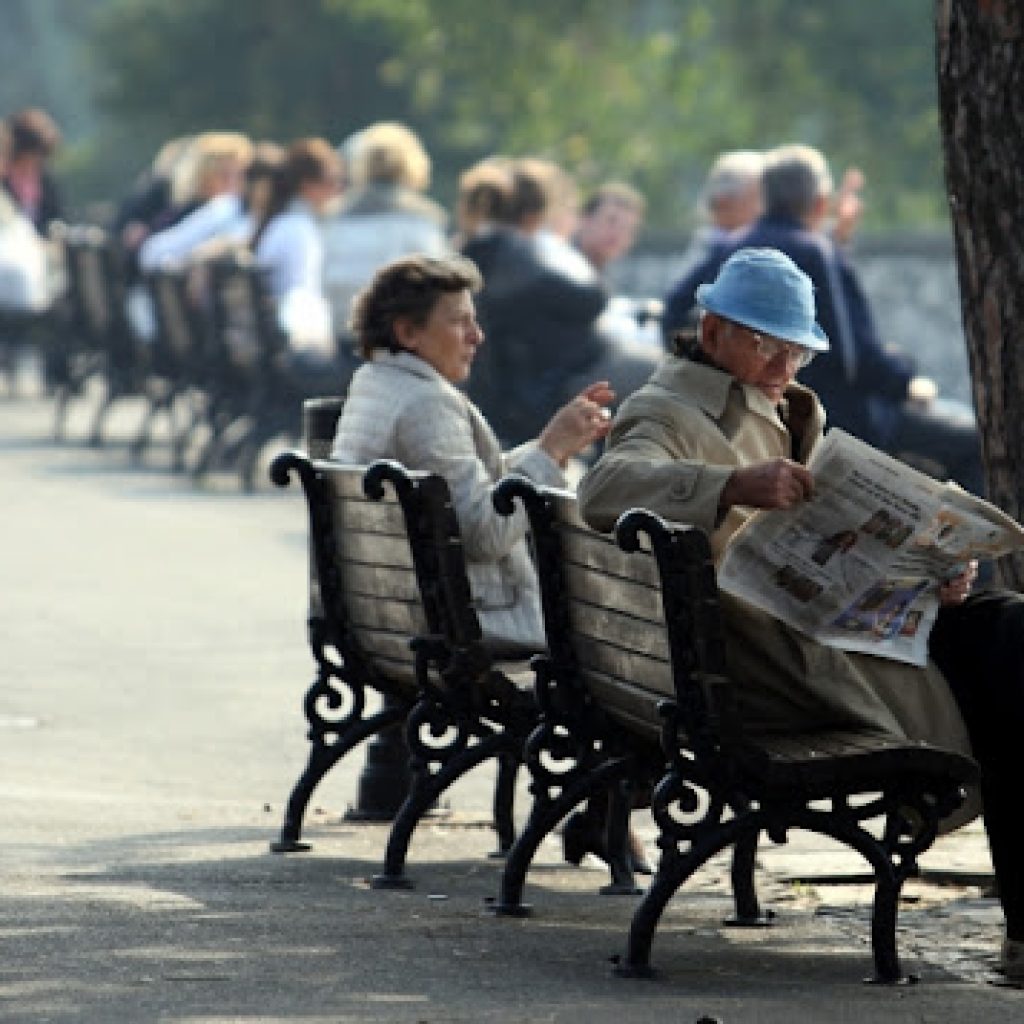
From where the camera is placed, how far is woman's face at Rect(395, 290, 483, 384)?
972 cm

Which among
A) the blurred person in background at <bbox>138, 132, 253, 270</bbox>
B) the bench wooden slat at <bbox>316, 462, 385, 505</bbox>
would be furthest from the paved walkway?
the blurred person in background at <bbox>138, 132, 253, 270</bbox>

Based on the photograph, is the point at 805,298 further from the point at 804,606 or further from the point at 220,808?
the point at 220,808

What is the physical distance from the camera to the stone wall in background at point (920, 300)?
89.4 ft

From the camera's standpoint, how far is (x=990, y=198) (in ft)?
28.3

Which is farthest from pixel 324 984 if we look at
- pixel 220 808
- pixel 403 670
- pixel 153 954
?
pixel 220 808

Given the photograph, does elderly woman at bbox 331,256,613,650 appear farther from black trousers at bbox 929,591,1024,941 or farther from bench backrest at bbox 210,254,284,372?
bench backrest at bbox 210,254,284,372

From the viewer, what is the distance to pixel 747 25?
A: 136ft

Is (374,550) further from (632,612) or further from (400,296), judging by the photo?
(632,612)

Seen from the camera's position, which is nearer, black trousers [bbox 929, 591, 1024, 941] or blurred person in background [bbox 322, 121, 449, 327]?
black trousers [bbox 929, 591, 1024, 941]

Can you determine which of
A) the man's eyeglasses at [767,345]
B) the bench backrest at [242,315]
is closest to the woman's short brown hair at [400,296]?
the man's eyeglasses at [767,345]

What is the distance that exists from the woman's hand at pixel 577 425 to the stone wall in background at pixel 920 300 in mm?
17609

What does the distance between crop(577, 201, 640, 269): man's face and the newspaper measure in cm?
1329

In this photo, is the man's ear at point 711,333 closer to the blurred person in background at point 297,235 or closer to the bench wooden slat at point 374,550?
the bench wooden slat at point 374,550

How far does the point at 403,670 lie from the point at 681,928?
125 centimetres
